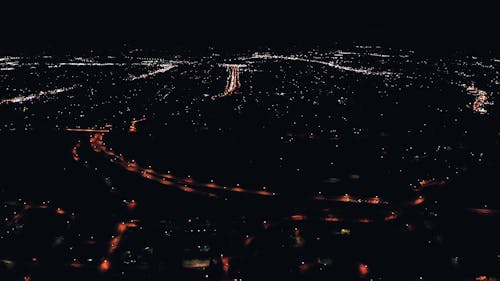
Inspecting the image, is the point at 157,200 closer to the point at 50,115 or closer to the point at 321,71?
the point at 50,115

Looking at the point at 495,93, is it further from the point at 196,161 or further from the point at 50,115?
the point at 50,115

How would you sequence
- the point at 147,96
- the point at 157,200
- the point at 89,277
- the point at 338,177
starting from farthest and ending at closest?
the point at 147,96 → the point at 338,177 → the point at 157,200 → the point at 89,277

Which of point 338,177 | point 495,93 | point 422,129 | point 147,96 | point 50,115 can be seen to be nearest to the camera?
point 338,177

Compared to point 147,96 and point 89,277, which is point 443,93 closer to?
point 147,96

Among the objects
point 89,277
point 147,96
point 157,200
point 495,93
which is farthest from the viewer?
point 495,93

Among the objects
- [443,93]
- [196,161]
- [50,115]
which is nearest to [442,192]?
[196,161]

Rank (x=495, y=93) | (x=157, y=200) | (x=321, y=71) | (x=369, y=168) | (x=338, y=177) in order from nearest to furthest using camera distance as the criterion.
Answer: (x=157, y=200), (x=338, y=177), (x=369, y=168), (x=495, y=93), (x=321, y=71)

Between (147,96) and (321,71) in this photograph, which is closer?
(147,96)

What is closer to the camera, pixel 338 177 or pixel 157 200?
pixel 157 200

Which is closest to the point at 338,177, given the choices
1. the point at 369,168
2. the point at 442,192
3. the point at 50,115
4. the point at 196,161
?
the point at 369,168
